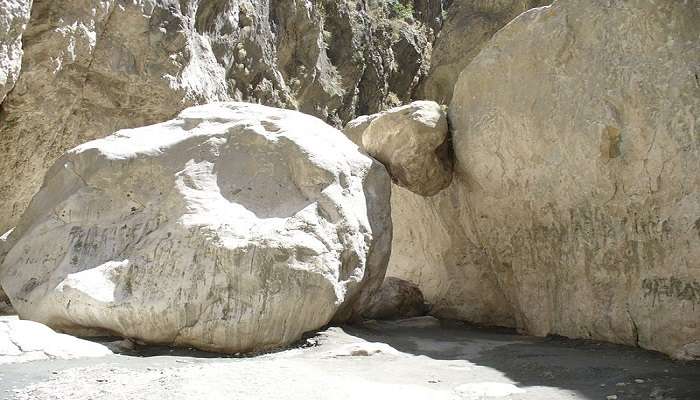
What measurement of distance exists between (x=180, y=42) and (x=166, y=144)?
321 cm

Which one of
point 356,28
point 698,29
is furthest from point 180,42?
point 356,28

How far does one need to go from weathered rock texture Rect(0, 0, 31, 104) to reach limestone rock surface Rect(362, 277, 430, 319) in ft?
13.9

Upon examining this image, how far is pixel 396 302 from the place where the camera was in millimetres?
7730

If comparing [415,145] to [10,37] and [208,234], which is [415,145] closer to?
[208,234]

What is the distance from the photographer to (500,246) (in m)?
6.57

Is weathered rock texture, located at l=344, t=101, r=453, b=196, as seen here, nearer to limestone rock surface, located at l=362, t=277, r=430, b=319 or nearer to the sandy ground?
limestone rock surface, located at l=362, t=277, r=430, b=319

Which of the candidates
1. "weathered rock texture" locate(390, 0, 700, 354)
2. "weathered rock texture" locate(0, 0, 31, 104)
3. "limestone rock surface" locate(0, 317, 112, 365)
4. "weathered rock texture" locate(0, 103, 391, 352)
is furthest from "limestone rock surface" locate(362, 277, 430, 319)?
"weathered rock texture" locate(0, 0, 31, 104)

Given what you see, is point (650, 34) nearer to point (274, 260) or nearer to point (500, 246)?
point (500, 246)

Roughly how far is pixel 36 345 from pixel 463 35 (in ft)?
43.5

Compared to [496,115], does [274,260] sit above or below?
below

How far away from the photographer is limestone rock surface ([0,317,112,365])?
4086 mm

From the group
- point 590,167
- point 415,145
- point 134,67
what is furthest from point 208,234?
point 134,67

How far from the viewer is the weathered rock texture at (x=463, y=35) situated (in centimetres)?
1530

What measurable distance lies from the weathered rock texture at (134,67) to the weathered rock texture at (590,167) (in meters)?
3.92
